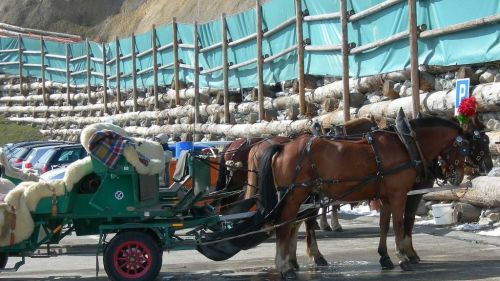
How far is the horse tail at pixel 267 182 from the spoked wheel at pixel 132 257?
1.43 meters

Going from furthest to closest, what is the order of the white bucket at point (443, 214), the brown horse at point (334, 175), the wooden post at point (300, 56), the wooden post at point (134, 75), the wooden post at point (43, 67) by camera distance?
1. the wooden post at point (43, 67)
2. the wooden post at point (134, 75)
3. the wooden post at point (300, 56)
4. the white bucket at point (443, 214)
5. the brown horse at point (334, 175)

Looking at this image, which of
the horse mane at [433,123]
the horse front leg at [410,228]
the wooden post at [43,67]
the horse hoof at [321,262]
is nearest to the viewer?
the horse front leg at [410,228]

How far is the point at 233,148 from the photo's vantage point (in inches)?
577

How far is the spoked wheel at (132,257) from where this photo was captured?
11.5 meters

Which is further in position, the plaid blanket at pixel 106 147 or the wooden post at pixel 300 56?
the wooden post at pixel 300 56

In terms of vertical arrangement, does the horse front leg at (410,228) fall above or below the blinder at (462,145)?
below

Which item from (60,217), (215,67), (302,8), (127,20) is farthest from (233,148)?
(127,20)

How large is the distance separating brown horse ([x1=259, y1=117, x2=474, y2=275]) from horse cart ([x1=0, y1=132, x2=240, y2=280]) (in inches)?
37.7

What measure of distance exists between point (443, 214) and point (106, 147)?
24.9ft

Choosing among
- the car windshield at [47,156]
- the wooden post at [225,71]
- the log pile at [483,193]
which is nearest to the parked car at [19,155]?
the car windshield at [47,156]

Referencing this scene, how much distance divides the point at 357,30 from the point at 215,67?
362 inches

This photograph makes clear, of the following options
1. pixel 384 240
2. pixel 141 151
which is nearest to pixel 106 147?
pixel 141 151

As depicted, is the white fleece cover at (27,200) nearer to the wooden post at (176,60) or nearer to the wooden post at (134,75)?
the wooden post at (176,60)

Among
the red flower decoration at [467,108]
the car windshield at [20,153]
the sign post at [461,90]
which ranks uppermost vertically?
the sign post at [461,90]
